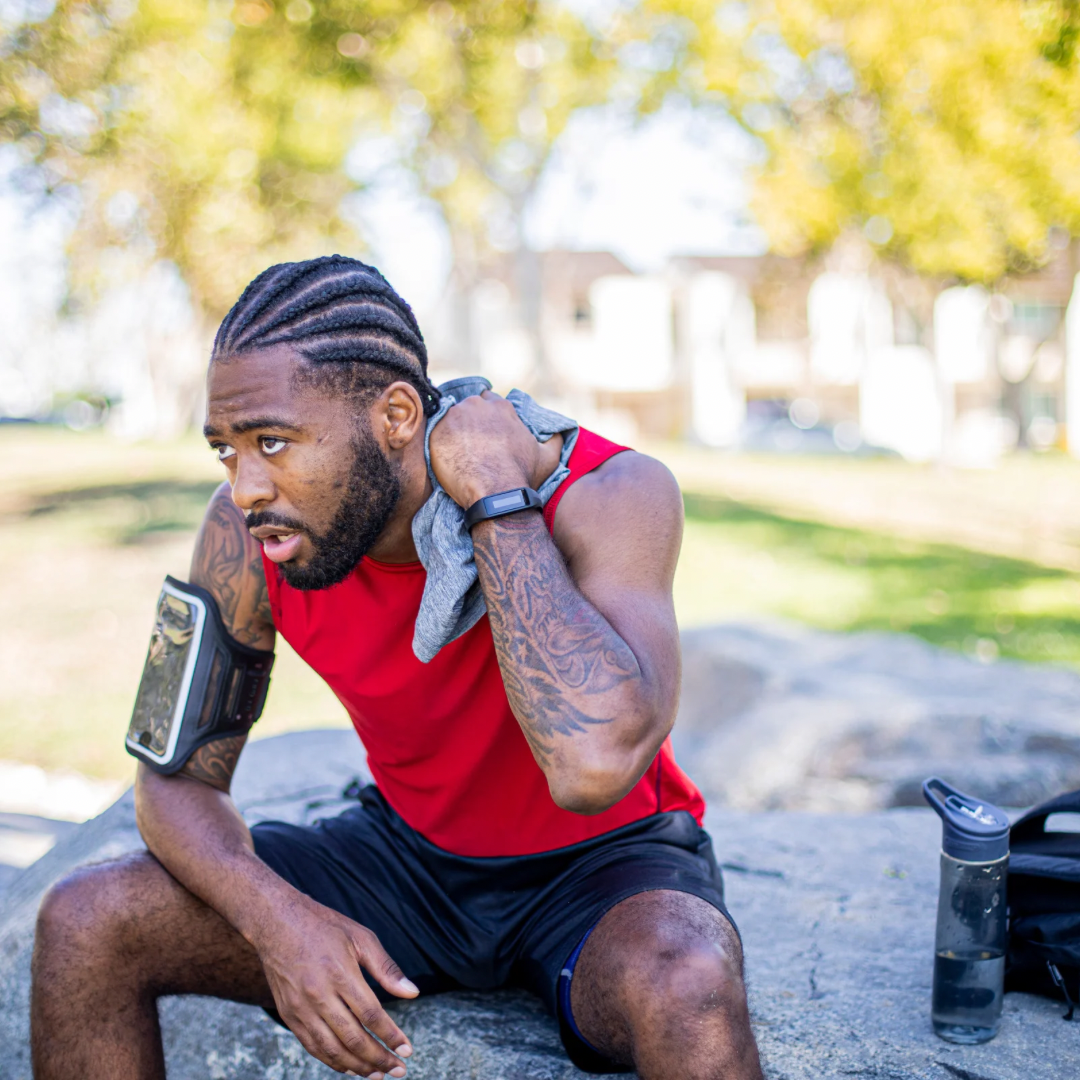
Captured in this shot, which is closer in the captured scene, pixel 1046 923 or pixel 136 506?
pixel 1046 923

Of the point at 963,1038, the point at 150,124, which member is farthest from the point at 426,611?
the point at 150,124

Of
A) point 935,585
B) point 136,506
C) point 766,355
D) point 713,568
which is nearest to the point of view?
point 935,585

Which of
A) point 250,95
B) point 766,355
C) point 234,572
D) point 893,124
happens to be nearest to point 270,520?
point 234,572

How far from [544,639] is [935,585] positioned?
9053 millimetres

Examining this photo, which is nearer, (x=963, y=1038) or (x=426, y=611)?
(x=426, y=611)

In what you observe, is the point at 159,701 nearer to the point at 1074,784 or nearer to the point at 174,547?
the point at 1074,784

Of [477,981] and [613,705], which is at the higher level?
[613,705]

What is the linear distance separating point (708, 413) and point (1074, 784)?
112 ft

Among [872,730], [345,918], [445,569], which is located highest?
[445,569]

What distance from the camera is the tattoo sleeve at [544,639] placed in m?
1.99

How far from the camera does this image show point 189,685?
2.47 m

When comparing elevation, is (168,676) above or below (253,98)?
below

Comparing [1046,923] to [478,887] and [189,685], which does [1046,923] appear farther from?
[189,685]

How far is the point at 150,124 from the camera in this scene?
12039mm
